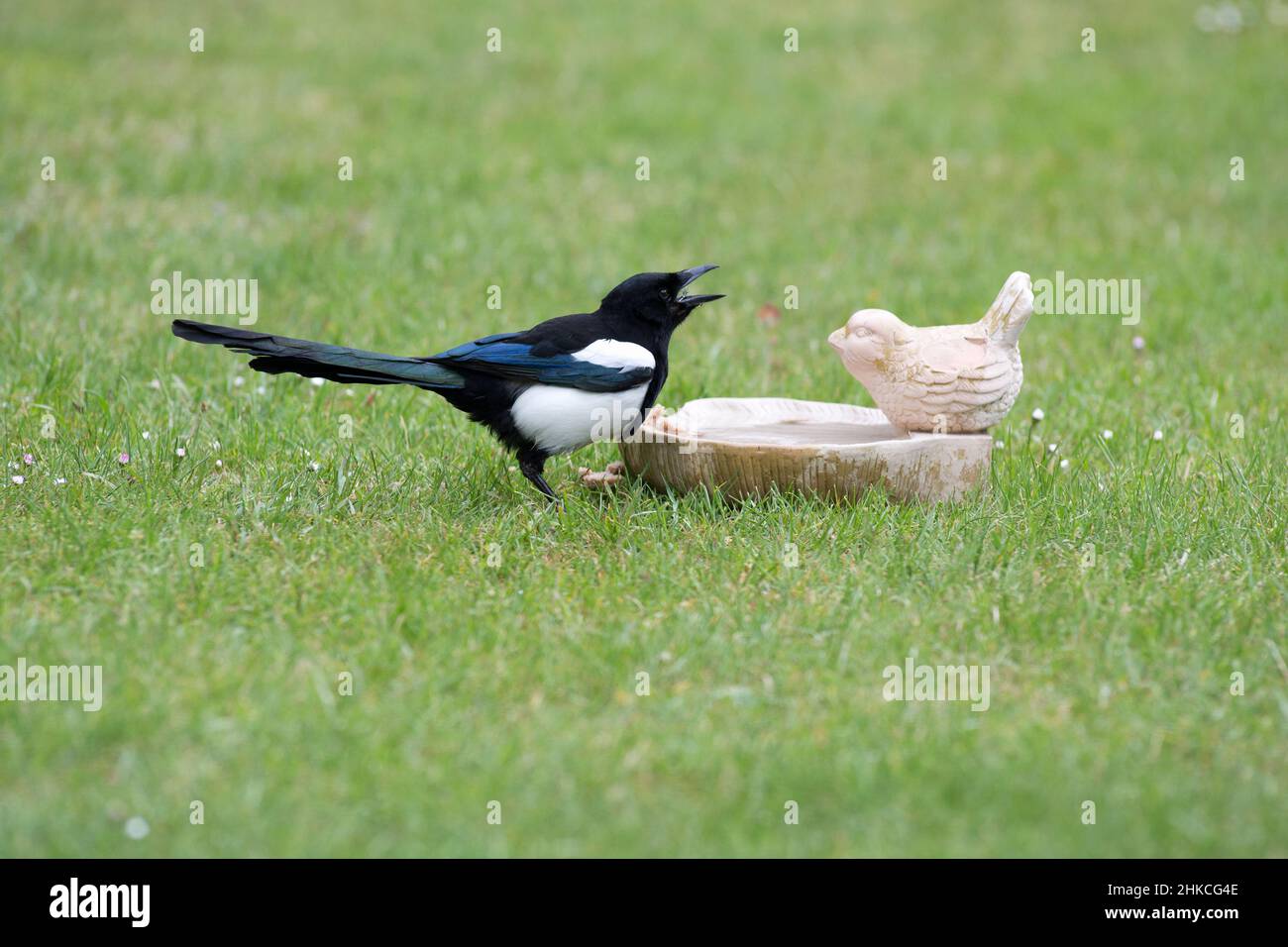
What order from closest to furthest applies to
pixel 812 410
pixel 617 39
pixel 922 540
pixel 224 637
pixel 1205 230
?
pixel 224 637, pixel 922 540, pixel 812 410, pixel 1205 230, pixel 617 39

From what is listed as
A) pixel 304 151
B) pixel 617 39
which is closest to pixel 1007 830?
pixel 304 151

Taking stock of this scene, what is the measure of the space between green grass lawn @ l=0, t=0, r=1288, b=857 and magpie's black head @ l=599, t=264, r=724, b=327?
0.57 meters

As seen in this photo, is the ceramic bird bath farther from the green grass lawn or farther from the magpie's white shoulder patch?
the magpie's white shoulder patch

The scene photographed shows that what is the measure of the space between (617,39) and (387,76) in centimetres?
193

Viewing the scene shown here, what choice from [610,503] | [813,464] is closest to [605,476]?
[610,503]

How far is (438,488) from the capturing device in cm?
466

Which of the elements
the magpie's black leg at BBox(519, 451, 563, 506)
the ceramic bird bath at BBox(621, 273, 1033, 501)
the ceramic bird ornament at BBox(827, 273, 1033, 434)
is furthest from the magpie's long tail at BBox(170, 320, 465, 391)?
the ceramic bird ornament at BBox(827, 273, 1033, 434)

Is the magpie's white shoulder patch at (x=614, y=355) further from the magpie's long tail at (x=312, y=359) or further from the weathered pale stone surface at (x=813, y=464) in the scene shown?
the magpie's long tail at (x=312, y=359)

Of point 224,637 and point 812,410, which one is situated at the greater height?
point 812,410

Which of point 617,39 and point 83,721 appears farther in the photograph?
point 617,39

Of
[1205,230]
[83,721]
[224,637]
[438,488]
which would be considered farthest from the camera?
[1205,230]

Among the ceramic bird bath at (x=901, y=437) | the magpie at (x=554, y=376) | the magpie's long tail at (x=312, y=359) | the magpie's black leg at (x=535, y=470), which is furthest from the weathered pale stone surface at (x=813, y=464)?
the magpie's long tail at (x=312, y=359)
